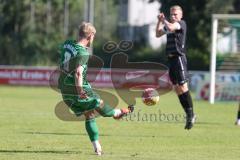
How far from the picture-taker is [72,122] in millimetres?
18047

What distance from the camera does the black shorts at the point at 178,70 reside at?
552 inches

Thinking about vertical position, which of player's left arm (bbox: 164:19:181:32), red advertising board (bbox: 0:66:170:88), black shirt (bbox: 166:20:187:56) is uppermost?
player's left arm (bbox: 164:19:181:32)

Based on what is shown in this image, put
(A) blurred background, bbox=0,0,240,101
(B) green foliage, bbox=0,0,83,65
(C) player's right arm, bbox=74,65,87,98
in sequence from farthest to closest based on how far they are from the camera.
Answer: (B) green foliage, bbox=0,0,83,65
(A) blurred background, bbox=0,0,240,101
(C) player's right arm, bbox=74,65,87,98

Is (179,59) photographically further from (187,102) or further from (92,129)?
(92,129)

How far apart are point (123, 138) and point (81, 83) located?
135 inches

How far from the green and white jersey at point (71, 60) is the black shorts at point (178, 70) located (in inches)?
121

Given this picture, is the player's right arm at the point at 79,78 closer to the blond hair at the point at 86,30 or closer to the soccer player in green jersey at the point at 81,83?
the soccer player in green jersey at the point at 81,83

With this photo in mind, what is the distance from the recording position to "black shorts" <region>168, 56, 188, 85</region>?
14.0 m

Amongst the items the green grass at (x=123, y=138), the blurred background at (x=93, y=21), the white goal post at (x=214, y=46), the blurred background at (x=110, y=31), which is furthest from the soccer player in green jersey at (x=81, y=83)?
the blurred background at (x=93, y=21)

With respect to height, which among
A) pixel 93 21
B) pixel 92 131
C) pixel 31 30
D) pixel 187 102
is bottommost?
pixel 31 30

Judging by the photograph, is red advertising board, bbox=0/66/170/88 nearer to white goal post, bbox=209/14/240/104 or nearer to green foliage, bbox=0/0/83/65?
white goal post, bbox=209/14/240/104

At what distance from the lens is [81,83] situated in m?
11.1

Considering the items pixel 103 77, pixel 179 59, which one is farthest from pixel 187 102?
pixel 103 77

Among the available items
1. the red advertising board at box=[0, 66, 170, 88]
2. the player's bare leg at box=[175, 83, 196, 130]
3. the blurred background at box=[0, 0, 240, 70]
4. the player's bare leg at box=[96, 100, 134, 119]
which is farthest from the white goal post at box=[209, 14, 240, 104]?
the player's bare leg at box=[96, 100, 134, 119]
